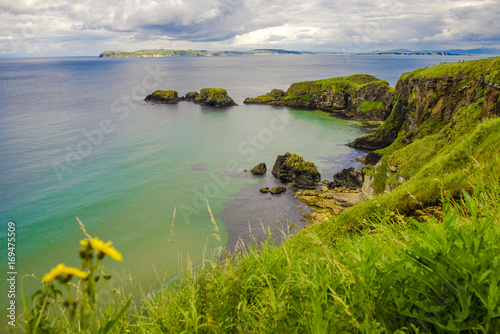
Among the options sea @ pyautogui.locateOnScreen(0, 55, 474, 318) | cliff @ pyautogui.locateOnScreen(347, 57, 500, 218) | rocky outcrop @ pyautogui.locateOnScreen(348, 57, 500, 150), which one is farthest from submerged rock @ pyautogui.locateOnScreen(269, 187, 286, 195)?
rocky outcrop @ pyautogui.locateOnScreen(348, 57, 500, 150)

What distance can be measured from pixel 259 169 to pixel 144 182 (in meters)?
16.3

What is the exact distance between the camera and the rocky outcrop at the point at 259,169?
141 ft

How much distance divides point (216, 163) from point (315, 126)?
113 ft

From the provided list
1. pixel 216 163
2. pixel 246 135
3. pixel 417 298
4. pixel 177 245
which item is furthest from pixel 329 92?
pixel 417 298

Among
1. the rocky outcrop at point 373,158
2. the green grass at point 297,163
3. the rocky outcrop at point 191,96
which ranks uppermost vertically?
the rocky outcrop at point 191,96

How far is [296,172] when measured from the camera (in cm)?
4075

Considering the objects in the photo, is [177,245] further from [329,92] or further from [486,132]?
[329,92]

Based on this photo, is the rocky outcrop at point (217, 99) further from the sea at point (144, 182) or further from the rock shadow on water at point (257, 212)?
the rock shadow on water at point (257, 212)

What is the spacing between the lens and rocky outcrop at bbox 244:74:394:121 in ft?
265

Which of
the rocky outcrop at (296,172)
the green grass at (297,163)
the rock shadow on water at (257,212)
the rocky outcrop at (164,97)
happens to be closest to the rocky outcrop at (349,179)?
the rocky outcrop at (296,172)

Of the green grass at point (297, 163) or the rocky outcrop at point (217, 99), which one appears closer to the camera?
the green grass at point (297, 163)

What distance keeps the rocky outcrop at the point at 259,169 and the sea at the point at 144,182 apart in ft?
3.73

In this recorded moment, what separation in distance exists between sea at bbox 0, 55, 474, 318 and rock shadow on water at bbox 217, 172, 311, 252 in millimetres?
123

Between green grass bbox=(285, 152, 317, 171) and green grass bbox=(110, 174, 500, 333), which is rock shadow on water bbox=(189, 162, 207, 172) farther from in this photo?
green grass bbox=(110, 174, 500, 333)
